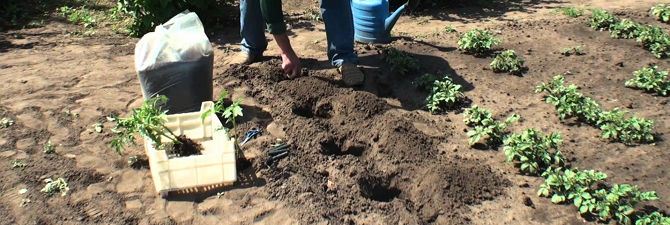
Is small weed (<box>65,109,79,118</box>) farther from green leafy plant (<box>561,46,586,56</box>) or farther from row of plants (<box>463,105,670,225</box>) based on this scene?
green leafy plant (<box>561,46,586,56</box>)

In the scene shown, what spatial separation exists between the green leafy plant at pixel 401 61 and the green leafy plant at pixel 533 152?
134cm

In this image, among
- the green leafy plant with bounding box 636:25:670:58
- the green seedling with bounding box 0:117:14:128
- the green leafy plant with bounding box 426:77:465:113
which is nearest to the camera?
the green seedling with bounding box 0:117:14:128

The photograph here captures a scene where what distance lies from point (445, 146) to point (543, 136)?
0.61m

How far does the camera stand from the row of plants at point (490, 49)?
15.3ft

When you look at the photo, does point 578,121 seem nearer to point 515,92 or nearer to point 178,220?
point 515,92

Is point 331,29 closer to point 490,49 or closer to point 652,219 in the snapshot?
point 490,49

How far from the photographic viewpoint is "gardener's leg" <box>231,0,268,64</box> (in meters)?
4.68

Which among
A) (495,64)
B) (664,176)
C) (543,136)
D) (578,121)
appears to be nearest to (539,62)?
(495,64)

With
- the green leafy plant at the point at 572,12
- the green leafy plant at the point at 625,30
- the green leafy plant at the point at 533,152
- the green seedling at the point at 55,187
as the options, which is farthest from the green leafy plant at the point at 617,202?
the green leafy plant at the point at 572,12

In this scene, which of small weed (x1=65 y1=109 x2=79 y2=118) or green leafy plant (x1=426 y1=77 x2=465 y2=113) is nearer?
small weed (x1=65 y1=109 x2=79 y2=118)

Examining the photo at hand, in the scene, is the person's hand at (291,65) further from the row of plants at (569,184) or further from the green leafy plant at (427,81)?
the row of plants at (569,184)

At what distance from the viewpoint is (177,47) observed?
12.2 feet

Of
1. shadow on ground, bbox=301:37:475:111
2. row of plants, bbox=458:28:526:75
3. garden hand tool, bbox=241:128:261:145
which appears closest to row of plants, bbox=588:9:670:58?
row of plants, bbox=458:28:526:75

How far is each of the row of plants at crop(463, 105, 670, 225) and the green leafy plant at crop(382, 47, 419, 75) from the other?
106 centimetres
